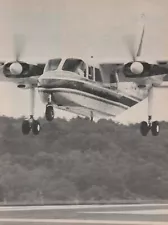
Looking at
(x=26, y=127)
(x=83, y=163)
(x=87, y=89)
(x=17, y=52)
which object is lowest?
(x=83, y=163)

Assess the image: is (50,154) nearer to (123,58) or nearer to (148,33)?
(123,58)

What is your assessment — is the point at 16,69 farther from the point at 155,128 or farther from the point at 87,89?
the point at 155,128

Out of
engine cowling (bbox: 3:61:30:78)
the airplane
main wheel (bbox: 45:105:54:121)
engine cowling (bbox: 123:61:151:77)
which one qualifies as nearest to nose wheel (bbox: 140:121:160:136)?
the airplane

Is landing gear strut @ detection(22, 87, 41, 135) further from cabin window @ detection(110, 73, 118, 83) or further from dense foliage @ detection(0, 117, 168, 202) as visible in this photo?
cabin window @ detection(110, 73, 118, 83)

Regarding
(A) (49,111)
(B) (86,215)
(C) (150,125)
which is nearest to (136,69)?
(C) (150,125)

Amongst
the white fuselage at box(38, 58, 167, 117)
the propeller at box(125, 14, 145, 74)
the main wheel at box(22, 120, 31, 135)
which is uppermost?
the propeller at box(125, 14, 145, 74)

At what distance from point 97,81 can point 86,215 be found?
39cm

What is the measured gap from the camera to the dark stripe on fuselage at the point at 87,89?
128 cm

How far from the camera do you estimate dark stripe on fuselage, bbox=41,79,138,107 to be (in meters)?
1.28

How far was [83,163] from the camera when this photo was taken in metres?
1.29

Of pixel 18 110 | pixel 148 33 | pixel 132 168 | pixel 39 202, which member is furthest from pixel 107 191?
pixel 148 33

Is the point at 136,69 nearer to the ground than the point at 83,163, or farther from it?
farther from it

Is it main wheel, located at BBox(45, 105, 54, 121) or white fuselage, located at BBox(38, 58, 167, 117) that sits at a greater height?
white fuselage, located at BBox(38, 58, 167, 117)

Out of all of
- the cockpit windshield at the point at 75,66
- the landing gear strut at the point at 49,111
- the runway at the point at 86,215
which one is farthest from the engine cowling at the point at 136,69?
the runway at the point at 86,215
